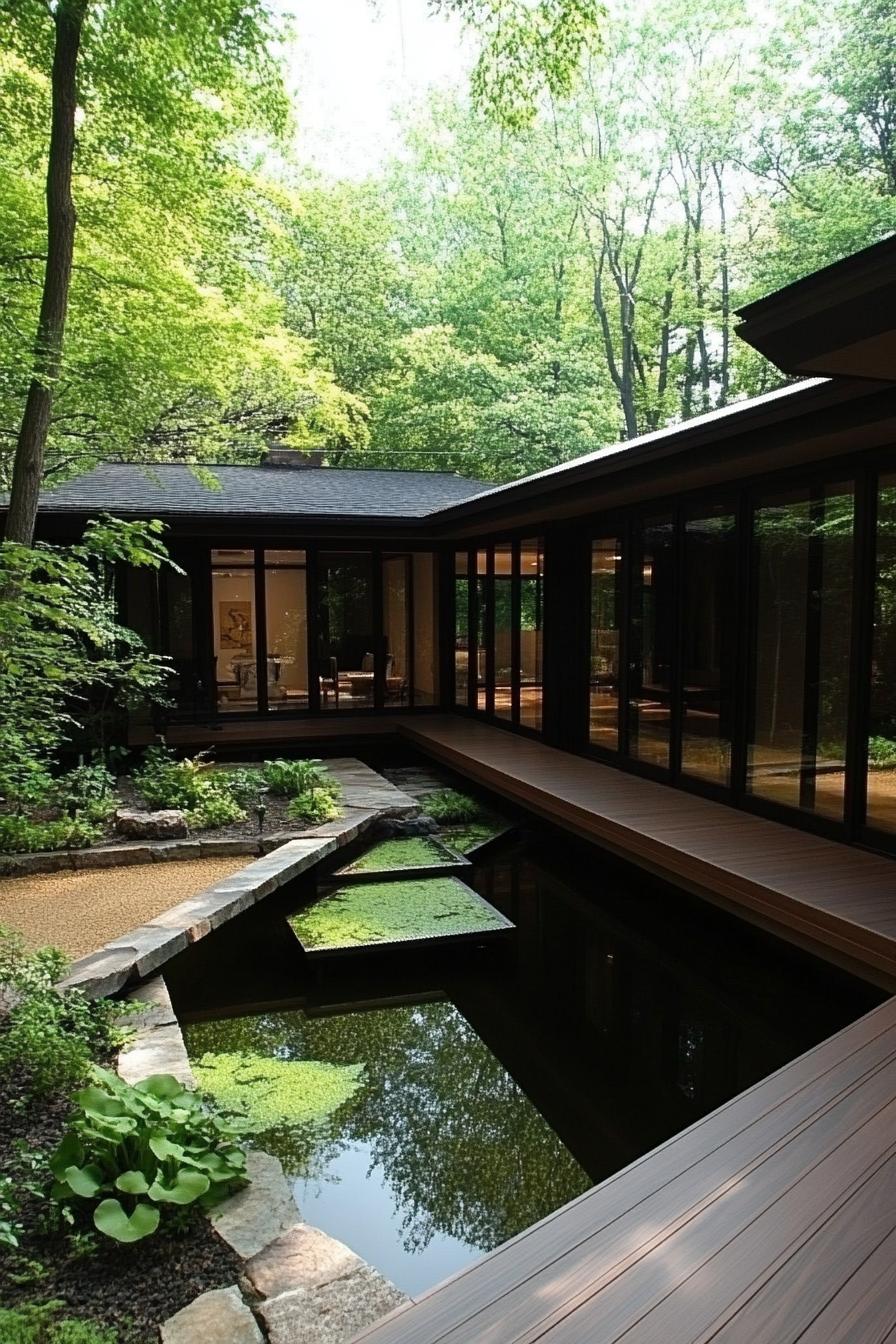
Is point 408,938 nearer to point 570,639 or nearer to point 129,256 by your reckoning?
point 570,639

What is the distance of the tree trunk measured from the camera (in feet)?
21.5

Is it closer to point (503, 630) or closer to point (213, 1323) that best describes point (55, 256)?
point (503, 630)

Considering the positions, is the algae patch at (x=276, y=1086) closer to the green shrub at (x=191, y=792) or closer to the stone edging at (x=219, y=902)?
the stone edging at (x=219, y=902)

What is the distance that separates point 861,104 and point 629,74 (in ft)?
21.0

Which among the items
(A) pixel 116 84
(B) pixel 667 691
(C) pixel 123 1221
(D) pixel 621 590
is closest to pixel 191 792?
(B) pixel 667 691

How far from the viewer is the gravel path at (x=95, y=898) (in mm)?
4805

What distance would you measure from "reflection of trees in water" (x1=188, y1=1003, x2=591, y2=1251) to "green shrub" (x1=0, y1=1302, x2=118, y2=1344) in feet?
3.83

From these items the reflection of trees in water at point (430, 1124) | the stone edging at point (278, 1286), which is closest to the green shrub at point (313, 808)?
the reflection of trees in water at point (430, 1124)

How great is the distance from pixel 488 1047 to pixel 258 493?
29.0 ft

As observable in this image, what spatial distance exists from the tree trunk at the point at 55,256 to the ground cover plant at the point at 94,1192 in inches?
173

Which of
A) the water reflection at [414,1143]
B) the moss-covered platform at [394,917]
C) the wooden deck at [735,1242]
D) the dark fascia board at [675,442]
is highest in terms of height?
the dark fascia board at [675,442]

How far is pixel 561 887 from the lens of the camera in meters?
6.39

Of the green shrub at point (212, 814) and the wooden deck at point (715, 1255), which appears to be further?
the green shrub at point (212, 814)

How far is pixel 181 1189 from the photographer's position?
2635mm
